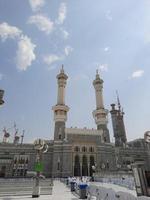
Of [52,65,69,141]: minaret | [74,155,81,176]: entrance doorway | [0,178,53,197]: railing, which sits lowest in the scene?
[0,178,53,197]: railing

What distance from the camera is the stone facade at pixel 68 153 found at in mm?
Answer: 42469

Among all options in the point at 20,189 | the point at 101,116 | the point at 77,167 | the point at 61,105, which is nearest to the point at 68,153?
the point at 77,167

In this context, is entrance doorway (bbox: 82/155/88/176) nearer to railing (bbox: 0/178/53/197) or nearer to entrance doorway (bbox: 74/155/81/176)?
entrance doorway (bbox: 74/155/81/176)

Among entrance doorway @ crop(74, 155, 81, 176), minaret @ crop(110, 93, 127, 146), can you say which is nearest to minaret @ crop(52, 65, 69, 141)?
entrance doorway @ crop(74, 155, 81, 176)

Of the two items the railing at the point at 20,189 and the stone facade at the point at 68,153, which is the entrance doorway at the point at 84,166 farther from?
the railing at the point at 20,189

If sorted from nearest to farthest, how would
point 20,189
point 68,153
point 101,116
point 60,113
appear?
point 20,189, point 68,153, point 60,113, point 101,116

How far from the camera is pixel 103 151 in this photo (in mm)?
46500

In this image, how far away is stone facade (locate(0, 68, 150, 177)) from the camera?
42469mm

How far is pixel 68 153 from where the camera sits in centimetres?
4362

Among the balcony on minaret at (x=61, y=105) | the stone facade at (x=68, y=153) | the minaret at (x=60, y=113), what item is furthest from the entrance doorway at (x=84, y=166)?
the balcony on minaret at (x=61, y=105)

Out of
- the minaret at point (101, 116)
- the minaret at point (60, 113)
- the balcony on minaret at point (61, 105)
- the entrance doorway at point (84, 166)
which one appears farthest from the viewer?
the minaret at point (101, 116)

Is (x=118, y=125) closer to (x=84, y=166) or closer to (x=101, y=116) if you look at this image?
(x=101, y=116)

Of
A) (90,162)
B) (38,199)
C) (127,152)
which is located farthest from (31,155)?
(38,199)

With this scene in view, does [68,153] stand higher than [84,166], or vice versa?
[68,153]
